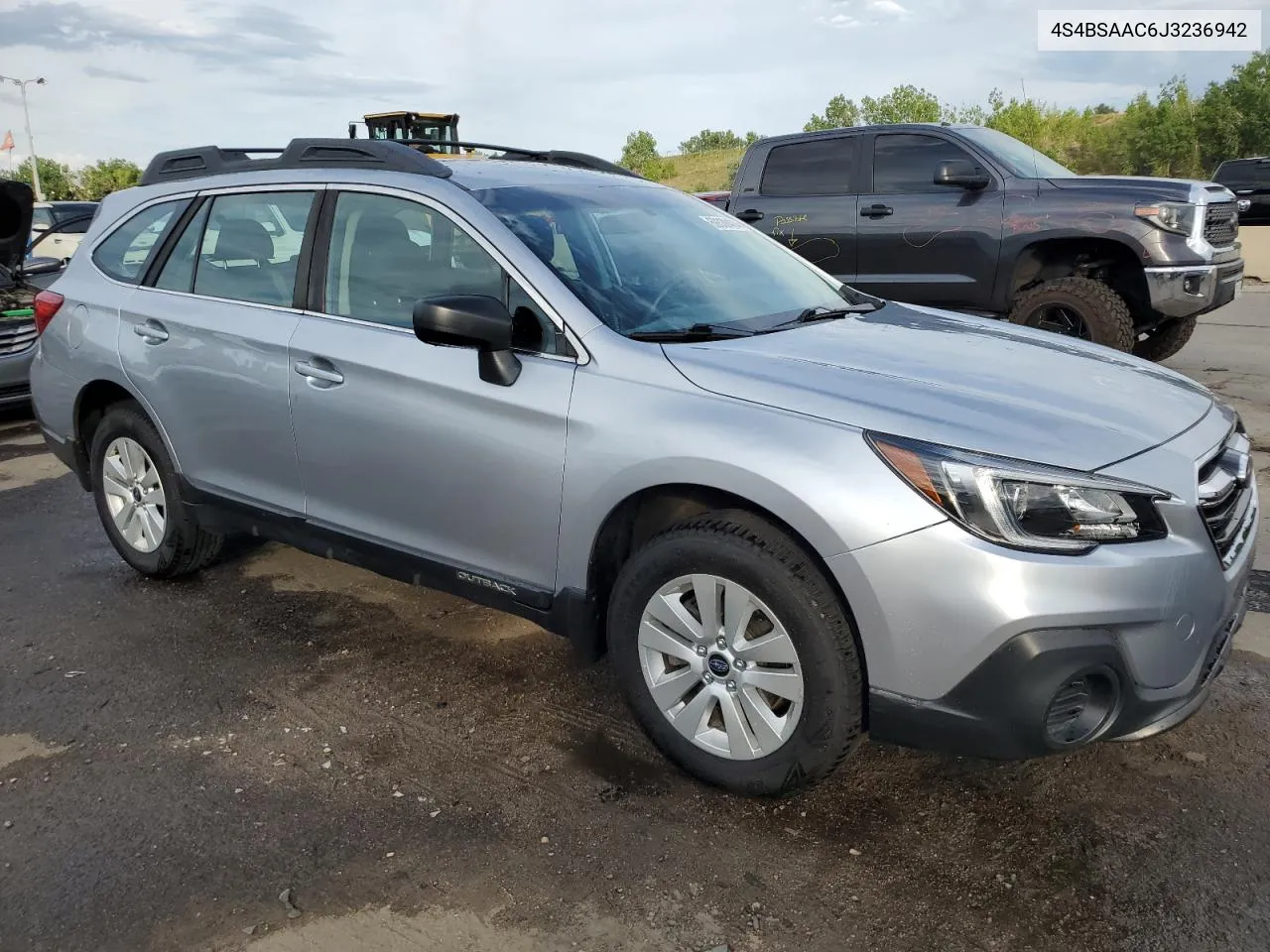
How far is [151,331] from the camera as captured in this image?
13.9ft

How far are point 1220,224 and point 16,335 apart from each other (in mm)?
8825

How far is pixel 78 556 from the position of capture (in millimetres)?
5086

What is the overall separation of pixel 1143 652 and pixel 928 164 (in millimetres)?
6742

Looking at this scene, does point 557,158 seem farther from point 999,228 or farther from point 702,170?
point 702,170

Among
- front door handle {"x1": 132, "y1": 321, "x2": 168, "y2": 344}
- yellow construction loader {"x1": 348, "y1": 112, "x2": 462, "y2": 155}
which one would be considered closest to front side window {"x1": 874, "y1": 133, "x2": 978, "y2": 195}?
front door handle {"x1": 132, "y1": 321, "x2": 168, "y2": 344}

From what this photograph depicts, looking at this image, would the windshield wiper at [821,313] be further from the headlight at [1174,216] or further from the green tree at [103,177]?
the green tree at [103,177]


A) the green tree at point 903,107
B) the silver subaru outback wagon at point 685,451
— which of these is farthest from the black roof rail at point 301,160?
the green tree at point 903,107

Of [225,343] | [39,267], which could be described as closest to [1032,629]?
[225,343]

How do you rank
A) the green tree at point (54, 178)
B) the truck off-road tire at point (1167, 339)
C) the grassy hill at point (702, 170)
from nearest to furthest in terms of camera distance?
1. the truck off-road tire at point (1167, 339)
2. the grassy hill at point (702, 170)
3. the green tree at point (54, 178)

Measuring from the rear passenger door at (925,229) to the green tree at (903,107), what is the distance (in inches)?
1614

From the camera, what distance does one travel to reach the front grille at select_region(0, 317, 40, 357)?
25.8 ft


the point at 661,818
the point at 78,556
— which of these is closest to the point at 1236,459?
the point at 661,818

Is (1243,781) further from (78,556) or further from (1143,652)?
(78,556)

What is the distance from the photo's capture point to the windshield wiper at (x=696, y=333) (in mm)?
3088
